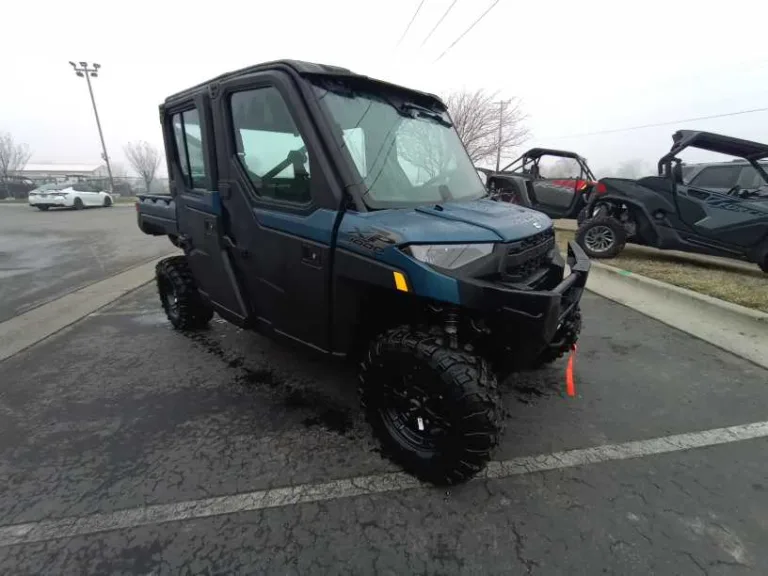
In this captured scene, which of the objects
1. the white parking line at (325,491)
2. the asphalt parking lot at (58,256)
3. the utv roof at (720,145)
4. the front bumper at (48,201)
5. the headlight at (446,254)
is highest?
the utv roof at (720,145)

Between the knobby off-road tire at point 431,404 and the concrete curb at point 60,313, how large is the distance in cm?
386

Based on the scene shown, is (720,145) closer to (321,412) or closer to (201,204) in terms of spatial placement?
(321,412)

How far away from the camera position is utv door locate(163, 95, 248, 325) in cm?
293

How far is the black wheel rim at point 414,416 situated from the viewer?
2137mm

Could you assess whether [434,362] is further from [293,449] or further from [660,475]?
[660,475]

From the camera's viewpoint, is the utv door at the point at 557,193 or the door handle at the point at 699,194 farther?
the utv door at the point at 557,193

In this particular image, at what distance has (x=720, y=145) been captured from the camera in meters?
6.30

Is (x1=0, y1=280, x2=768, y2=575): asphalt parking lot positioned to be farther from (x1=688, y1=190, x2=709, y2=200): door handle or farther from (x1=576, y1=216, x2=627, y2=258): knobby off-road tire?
(x1=688, y1=190, x2=709, y2=200): door handle

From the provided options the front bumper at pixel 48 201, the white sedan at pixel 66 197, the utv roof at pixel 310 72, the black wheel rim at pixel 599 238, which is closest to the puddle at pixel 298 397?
the utv roof at pixel 310 72

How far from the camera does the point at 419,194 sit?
8.24 ft

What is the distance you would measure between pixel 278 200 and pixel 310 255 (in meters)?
0.46

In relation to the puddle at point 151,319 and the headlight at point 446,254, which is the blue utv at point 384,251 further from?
the puddle at point 151,319

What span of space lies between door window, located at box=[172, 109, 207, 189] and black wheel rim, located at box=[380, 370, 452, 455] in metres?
2.15

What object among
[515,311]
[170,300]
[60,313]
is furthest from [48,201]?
[515,311]
